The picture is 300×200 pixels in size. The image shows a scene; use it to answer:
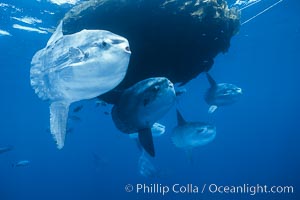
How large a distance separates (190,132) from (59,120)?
153 inches

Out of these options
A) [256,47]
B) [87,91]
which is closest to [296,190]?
[256,47]

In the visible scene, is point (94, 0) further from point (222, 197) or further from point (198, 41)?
point (222, 197)

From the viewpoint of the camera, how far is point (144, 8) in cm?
615

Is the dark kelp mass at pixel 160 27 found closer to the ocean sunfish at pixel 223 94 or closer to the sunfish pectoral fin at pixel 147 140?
the ocean sunfish at pixel 223 94

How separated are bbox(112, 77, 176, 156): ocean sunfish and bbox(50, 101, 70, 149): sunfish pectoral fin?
34.7 inches

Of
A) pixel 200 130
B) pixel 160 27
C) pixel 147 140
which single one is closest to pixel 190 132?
pixel 200 130

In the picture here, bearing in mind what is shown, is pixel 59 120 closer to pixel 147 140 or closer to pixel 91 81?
pixel 91 81

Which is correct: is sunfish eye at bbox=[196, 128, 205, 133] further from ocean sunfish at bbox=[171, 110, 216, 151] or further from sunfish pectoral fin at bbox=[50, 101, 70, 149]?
sunfish pectoral fin at bbox=[50, 101, 70, 149]

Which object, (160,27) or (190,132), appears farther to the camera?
(190,132)

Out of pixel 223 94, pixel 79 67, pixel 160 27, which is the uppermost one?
pixel 79 67

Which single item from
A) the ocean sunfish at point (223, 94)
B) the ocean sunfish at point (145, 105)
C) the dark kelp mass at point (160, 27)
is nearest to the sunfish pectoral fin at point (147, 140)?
the ocean sunfish at point (145, 105)

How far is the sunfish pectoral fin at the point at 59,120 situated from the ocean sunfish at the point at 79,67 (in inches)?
0.4

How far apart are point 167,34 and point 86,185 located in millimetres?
69757

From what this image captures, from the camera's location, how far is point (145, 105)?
3412 millimetres
